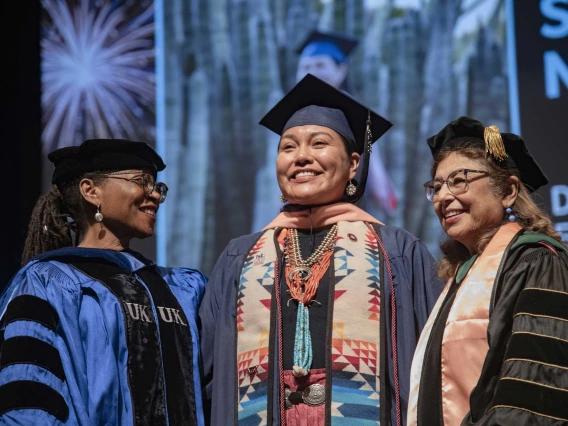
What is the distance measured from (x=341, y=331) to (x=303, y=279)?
0.85 ft

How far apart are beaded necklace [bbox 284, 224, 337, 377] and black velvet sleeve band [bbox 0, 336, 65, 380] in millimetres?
848

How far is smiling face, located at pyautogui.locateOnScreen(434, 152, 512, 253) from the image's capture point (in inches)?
117

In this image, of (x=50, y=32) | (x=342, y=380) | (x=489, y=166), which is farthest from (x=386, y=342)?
(x=50, y=32)

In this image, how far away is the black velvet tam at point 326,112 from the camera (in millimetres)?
3656

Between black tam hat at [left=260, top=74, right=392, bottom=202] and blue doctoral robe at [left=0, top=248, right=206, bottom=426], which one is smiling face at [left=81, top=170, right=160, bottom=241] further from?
black tam hat at [left=260, top=74, right=392, bottom=202]

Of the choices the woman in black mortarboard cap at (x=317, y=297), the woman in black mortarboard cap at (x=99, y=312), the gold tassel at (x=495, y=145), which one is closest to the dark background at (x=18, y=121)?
the woman in black mortarboard cap at (x=99, y=312)

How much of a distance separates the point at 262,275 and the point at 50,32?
2536 millimetres

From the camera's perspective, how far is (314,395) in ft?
10.6

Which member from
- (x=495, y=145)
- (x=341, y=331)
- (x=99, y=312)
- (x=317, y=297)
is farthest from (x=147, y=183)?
(x=495, y=145)

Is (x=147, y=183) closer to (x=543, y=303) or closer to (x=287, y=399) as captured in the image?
(x=287, y=399)

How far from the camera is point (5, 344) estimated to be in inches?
122

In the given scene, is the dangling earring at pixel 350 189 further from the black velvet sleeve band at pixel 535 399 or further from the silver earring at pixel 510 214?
the black velvet sleeve band at pixel 535 399

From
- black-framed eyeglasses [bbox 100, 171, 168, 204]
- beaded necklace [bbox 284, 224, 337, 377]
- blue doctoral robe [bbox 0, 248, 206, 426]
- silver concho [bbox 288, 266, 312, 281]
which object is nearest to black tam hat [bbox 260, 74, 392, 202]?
beaded necklace [bbox 284, 224, 337, 377]

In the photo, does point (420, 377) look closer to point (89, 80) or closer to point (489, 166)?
point (489, 166)
